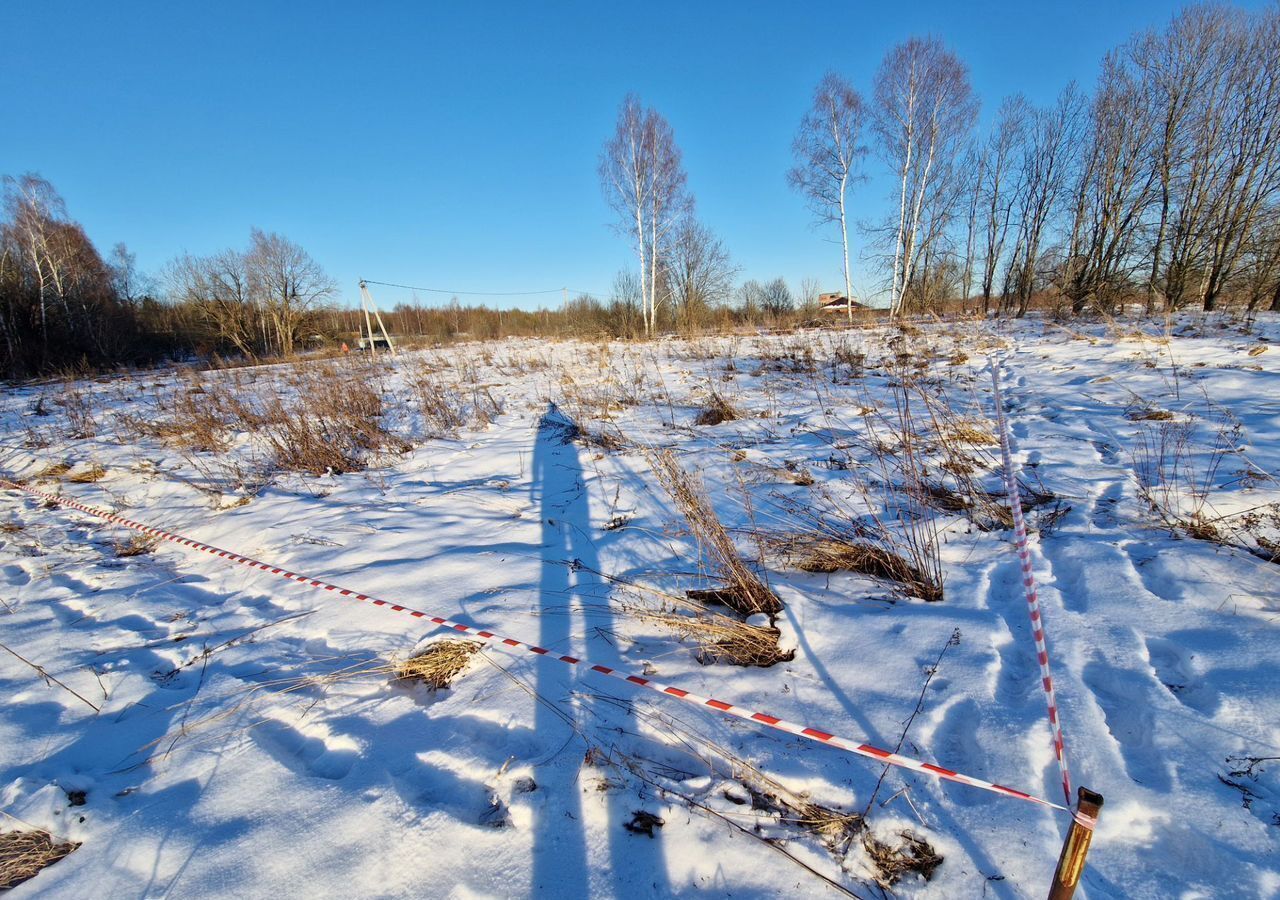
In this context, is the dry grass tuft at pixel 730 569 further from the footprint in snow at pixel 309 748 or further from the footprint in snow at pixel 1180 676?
the footprint in snow at pixel 309 748

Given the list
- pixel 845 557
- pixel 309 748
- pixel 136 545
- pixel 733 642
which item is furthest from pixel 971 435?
pixel 136 545

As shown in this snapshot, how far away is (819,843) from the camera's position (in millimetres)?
1238

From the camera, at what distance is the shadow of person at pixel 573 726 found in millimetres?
1208

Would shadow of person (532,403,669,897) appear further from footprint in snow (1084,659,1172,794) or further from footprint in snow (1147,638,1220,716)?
footprint in snow (1147,638,1220,716)

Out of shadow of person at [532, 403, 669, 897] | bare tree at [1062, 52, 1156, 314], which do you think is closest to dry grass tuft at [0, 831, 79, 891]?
shadow of person at [532, 403, 669, 897]

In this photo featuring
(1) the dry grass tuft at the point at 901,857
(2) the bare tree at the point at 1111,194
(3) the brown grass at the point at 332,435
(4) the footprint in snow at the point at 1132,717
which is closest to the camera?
(1) the dry grass tuft at the point at 901,857

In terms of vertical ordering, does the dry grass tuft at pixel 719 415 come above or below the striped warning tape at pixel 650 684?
above

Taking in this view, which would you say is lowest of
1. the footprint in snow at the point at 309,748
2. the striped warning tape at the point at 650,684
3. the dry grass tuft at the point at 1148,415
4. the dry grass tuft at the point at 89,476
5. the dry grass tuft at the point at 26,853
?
the footprint in snow at the point at 309,748

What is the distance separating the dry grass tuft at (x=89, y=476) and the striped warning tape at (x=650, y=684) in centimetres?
190

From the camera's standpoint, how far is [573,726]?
161 cm

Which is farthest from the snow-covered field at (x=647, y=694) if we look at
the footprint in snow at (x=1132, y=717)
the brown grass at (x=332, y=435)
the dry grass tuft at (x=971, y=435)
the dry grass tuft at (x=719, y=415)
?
the dry grass tuft at (x=719, y=415)

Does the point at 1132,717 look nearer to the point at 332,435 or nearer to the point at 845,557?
the point at 845,557

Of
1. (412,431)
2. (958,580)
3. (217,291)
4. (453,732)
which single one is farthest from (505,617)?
(217,291)

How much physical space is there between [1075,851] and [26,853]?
Result: 2.42m
